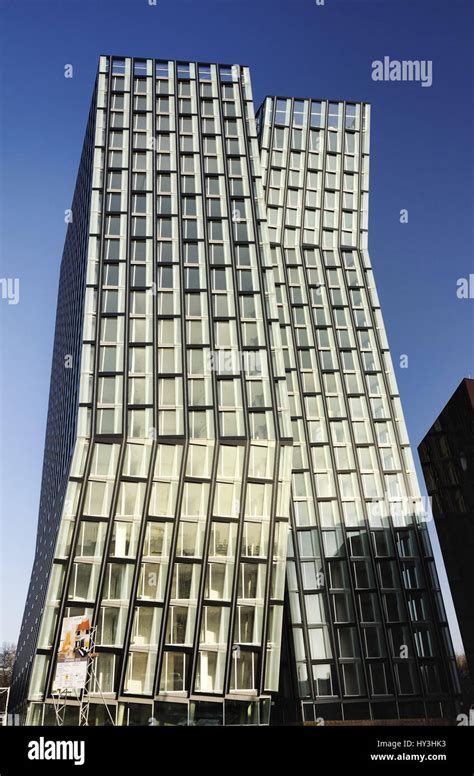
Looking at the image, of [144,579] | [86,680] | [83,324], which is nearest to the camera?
[86,680]

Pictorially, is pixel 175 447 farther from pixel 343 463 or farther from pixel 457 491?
pixel 457 491

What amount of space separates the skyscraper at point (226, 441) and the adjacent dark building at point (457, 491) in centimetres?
165

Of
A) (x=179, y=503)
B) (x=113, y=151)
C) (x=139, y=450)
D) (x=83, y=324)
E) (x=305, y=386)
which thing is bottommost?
(x=179, y=503)

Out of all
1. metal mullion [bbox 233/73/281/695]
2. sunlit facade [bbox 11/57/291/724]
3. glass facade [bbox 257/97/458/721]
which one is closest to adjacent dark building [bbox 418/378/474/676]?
glass facade [bbox 257/97/458/721]

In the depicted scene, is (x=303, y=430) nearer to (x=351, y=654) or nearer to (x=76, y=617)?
(x=351, y=654)

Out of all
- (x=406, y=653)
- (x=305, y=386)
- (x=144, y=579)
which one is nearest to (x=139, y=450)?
(x=144, y=579)

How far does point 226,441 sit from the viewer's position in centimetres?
4081

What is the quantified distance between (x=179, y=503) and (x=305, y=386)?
810 inches

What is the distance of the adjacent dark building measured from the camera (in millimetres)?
42719

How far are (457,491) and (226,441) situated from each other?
17.7 metres

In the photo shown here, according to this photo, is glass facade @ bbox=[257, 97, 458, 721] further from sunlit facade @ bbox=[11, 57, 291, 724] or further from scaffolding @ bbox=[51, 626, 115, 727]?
scaffolding @ bbox=[51, 626, 115, 727]

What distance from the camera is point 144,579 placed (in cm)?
3800

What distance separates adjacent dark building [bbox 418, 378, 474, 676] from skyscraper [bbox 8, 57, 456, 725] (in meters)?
1.65

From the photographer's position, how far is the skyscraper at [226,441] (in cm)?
3703
